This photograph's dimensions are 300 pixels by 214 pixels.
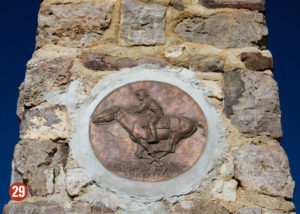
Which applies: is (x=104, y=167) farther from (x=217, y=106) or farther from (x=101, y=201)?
(x=217, y=106)

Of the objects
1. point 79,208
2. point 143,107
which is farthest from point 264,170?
point 79,208

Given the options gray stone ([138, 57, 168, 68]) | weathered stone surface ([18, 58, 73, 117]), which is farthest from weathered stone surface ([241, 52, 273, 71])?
weathered stone surface ([18, 58, 73, 117])

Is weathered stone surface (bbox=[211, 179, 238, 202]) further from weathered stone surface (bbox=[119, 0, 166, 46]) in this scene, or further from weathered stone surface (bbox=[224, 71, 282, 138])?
weathered stone surface (bbox=[119, 0, 166, 46])

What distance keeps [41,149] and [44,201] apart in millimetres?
255

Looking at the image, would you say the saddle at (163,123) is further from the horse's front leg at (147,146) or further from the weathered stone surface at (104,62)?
the weathered stone surface at (104,62)

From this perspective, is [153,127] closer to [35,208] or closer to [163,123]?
[163,123]

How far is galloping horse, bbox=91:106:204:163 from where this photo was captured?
2.07 m

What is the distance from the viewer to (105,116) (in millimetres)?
2121

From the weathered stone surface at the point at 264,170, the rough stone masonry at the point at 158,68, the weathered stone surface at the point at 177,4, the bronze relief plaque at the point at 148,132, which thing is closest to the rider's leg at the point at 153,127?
the bronze relief plaque at the point at 148,132

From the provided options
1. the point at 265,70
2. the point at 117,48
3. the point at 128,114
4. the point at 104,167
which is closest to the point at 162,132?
the point at 128,114

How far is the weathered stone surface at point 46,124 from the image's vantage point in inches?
84.3

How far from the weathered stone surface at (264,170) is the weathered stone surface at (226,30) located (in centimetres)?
61

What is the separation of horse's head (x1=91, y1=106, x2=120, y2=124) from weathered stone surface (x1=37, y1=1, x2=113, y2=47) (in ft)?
1.40

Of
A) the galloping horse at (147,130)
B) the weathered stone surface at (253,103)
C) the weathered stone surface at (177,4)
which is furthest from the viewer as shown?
the weathered stone surface at (177,4)
